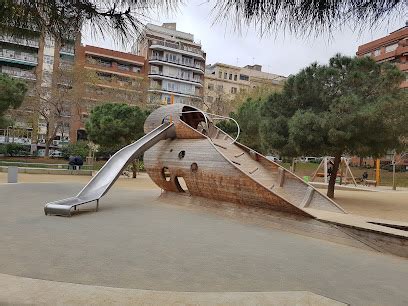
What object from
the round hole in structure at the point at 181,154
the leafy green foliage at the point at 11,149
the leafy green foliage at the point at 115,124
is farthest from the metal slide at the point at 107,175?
the leafy green foliage at the point at 11,149

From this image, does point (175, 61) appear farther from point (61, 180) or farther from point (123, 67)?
point (61, 180)

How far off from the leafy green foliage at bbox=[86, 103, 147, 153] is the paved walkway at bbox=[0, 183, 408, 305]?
13.7 metres

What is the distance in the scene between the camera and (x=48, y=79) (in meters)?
33.1

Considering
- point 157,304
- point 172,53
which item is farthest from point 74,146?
point 157,304

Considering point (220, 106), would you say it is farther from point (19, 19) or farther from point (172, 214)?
point (19, 19)

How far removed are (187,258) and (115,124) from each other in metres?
17.8

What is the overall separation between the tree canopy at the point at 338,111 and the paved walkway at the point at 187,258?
6807mm

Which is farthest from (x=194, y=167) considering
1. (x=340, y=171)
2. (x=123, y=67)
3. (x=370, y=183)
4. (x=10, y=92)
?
(x=123, y=67)

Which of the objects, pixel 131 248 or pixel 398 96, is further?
pixel 398 96

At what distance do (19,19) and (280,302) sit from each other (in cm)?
313

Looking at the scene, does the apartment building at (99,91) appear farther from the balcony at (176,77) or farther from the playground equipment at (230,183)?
the playground equipment at (230,183)

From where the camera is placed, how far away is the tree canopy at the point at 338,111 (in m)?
13.8

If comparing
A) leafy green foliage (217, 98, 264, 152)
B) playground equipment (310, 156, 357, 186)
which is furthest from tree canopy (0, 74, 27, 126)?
playground equipment (310, 156, 357, 186)

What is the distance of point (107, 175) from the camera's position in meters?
10.9
